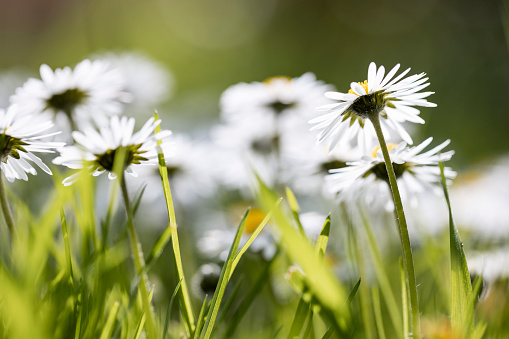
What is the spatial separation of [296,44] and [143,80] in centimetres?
264

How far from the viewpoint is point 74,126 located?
2.59 ft

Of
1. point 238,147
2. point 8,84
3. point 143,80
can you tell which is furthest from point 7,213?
point 8,84

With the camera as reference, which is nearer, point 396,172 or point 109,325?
point 109,325

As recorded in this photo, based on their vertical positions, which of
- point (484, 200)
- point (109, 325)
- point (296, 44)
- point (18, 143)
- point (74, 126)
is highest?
point (296, 44)

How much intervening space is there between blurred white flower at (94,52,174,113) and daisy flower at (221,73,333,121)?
0.68m

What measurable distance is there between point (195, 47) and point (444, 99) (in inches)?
118

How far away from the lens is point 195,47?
5324 millimetres

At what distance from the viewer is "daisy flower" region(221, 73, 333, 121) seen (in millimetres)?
1096

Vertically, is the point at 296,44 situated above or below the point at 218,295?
above

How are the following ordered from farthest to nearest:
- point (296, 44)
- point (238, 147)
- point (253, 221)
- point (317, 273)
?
point (296, 44) < point (238, 147) < point (253, 221) < point (317, 273)

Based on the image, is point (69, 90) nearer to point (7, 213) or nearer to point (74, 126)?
point (74, 126)

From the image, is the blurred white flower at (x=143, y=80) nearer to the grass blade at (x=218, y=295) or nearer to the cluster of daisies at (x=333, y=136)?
the cluster of daisies at (x=333, y=136)

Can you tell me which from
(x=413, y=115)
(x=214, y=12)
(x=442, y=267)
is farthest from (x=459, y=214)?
(x=214, y=12)

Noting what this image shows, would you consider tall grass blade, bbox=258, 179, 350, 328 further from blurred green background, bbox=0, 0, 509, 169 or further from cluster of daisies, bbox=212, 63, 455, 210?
blurred green background, bbox=0, 0, 509, 169
